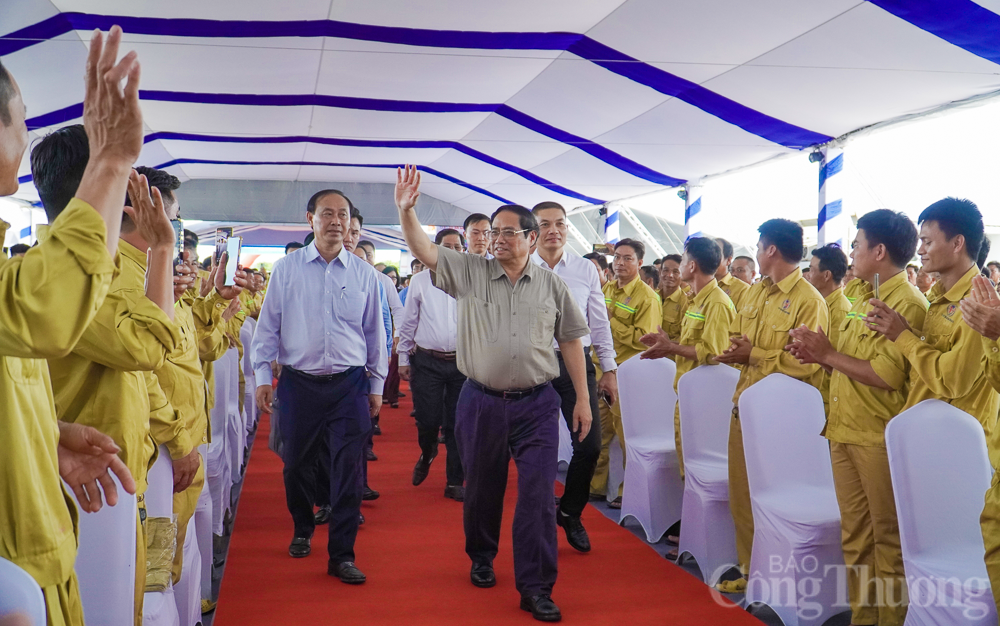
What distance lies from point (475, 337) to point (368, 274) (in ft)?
2.71

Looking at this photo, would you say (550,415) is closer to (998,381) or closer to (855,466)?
(855,466)

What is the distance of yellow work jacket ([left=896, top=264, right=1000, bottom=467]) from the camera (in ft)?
8.09

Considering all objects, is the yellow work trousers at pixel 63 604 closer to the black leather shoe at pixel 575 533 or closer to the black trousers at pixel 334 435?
the black trousers at pixel 334 435

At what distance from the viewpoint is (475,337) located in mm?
3174

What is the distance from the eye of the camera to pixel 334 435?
136 inches

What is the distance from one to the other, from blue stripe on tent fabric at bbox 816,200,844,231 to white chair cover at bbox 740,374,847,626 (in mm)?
4839

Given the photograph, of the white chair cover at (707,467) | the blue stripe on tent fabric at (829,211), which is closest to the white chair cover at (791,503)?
the white chair cover at (707,467)

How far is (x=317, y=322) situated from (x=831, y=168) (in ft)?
19.7

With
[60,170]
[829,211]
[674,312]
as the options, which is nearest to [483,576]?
[60,170]

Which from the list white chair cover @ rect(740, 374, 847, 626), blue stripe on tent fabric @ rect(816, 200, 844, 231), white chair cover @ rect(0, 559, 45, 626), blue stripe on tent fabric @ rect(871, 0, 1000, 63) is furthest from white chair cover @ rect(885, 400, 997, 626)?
blue stripe on tent fabric @ rect(816, 200, 844, 231)

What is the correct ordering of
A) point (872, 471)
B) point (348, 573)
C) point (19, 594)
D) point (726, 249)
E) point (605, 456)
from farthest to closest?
point (726, 249), point (605, 456), point (348, 573), point (872, 471), point (19, 594)

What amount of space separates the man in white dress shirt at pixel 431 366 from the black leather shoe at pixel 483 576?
5.06 ft

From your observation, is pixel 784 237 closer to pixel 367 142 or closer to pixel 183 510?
pixel 183 510

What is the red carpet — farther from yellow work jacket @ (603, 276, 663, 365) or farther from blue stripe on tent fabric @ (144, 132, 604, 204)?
blue stripe on tent fabric @ (144, 132, 604, 204)
